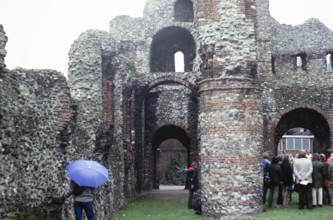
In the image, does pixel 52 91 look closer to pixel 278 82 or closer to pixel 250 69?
pixel 250 69

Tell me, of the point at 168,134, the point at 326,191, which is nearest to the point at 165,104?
the point at 168,134

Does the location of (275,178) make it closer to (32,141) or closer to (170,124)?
(32,141)

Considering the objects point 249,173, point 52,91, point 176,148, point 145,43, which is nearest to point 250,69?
point 249,173

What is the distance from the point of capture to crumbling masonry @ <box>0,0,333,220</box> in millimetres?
6934

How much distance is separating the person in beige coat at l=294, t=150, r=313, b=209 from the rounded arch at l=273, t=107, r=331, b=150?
29.0 ft

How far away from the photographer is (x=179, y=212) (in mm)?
12367

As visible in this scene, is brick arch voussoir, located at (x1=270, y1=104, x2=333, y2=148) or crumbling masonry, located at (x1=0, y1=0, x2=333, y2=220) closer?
crumbling masonry, located at (x1=0, y1=0, x2=333, y2=220)

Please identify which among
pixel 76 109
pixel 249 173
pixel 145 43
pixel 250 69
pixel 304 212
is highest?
pixel 145 43

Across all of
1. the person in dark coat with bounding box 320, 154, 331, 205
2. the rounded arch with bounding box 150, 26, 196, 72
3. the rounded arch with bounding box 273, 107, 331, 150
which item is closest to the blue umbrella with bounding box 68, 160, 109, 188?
the person in dark coat with bounding box 320, 154, 331, 205

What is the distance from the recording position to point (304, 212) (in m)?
11.0

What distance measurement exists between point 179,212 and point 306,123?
10973 mm

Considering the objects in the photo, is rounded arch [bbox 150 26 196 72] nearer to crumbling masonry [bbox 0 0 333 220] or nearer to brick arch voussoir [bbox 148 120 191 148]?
crumbling masonry [bbox 0 0 333 220]

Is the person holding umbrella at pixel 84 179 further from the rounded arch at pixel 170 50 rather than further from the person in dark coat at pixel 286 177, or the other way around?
the rounded arch at pixel 170 50

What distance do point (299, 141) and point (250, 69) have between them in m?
30.6
